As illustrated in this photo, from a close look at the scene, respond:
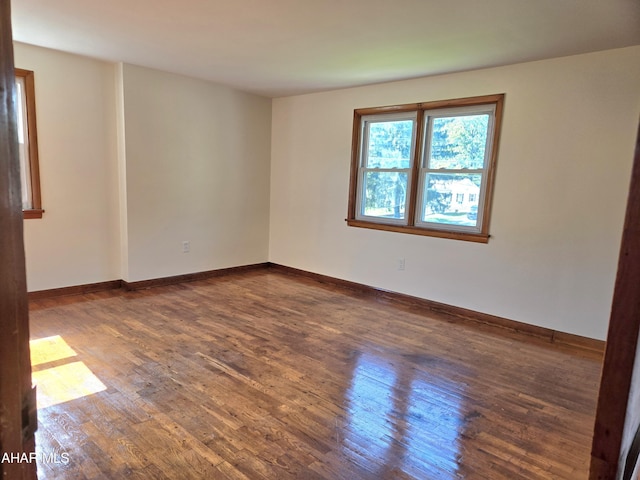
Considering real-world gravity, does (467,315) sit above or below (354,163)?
below

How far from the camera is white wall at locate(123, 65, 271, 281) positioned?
4.27 meters

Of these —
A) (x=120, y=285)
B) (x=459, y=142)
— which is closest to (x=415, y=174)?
(x=459, y=142)

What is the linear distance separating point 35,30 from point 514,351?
15.1ft

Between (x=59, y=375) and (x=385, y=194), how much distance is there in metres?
3.47

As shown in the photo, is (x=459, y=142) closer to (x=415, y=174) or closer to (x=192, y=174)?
(x=415, y=174)

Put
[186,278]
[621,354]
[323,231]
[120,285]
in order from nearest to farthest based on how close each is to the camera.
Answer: [621,354]
[120,285]
[186,278]
[323,231]

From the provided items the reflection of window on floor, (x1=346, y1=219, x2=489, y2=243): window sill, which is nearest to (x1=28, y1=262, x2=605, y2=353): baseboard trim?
(x1=346, y1=219, x2=489, y2=243): window sill

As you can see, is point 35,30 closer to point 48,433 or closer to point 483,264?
point 48,433

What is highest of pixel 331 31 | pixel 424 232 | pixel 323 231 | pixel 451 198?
pixel 331 31

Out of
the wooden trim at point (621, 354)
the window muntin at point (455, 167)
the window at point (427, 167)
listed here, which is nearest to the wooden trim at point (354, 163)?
the window at point (427, 167)

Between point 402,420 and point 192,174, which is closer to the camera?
point 402,420

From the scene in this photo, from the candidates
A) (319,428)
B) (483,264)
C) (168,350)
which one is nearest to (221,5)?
(168,350)

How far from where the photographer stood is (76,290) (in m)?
4.18

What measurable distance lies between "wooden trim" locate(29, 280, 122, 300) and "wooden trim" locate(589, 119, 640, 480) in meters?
4.50
